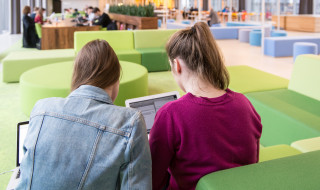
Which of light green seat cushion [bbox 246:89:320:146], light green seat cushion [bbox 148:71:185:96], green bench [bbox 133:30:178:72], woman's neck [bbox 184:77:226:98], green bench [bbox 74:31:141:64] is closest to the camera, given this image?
woman's neck [bbox 184:77:226:98]

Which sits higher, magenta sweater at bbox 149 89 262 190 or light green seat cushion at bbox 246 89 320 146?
magenta sweater at bbox 149 89 262 190

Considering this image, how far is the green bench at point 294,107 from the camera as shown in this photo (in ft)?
8.34

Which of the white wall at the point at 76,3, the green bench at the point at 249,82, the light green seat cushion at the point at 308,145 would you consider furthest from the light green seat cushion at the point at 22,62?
the white wall at the point at 76,3

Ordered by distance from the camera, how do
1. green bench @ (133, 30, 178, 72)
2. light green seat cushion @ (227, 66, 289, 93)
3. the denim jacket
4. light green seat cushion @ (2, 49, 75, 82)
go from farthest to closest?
green bench @ (133, 30, 178, 72) → light green seat cushion @ (2, 49, 75, 82) → light green seat cushion @ (227, 66, 289, 93) → the denim jacket

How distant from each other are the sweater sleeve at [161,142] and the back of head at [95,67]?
25 cm

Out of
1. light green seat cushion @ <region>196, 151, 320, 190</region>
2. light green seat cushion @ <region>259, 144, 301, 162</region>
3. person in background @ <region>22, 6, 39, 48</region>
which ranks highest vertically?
person in background @ <region>22, 6, 39, 48</region>

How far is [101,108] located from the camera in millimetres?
1101

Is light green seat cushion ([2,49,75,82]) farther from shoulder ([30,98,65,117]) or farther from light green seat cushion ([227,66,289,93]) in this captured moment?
shoulder ([30,98,65,117])

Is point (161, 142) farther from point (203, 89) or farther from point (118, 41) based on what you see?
point (118, 41)

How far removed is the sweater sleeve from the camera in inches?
48.6

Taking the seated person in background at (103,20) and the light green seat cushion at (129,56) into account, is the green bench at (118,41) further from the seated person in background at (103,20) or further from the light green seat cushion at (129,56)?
the seated person in background at (103,20)

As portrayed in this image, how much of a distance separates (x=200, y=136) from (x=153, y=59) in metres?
4.86

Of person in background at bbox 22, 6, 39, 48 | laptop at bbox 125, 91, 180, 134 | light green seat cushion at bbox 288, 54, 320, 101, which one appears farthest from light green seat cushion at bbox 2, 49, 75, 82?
person in background at bbox 22, 6, 39, 48

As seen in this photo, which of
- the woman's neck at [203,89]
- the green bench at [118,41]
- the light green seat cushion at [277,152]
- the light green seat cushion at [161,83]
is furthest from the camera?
the green bench at [118,41]
